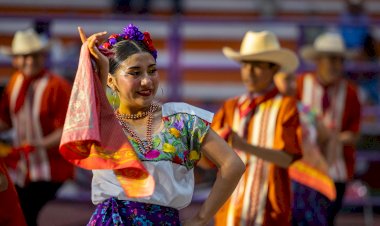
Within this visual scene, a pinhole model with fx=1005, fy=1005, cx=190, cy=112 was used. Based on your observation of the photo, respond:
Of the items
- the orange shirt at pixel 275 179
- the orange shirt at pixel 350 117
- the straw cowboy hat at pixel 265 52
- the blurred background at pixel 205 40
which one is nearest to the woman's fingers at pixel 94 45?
the orange shirt at pixel 275 179

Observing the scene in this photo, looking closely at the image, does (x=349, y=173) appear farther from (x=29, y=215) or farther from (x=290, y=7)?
(x=290, y=7)

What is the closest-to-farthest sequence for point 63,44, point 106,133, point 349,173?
1. point 106,133
2. point 349,173
3. point 63,44

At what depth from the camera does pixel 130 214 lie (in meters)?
3.66

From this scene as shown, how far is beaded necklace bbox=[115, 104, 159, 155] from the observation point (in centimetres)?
370

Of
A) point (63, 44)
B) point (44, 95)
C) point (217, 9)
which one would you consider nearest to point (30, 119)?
point (44, 95)

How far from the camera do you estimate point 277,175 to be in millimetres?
5398

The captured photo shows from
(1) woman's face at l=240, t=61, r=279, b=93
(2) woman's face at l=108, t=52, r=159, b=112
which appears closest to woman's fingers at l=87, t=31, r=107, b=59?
(2) woman's face at l=108, t=52, r=159, b=112

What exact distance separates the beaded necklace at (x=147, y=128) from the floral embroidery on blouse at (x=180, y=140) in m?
0.02

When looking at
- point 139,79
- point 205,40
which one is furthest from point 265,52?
point 205,40

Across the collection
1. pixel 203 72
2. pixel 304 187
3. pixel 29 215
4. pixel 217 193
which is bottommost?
pixel 203 72

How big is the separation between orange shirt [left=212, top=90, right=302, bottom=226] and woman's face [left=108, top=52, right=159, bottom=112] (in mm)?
1627

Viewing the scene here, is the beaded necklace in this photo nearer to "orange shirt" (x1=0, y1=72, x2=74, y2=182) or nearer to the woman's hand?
the woman's hand

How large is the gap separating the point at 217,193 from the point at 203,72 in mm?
10212

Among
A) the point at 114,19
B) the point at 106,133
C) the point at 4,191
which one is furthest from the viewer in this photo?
the point at 114,19
